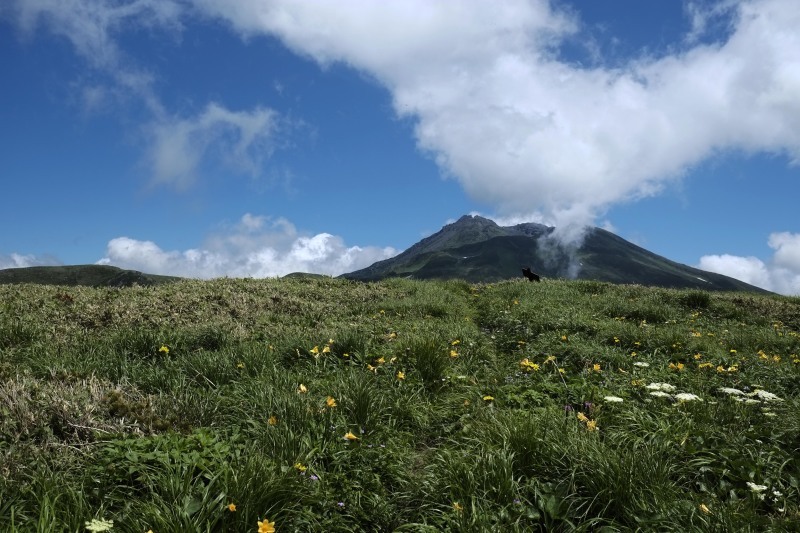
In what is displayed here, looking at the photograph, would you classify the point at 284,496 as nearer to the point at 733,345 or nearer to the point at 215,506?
the point at 215,506

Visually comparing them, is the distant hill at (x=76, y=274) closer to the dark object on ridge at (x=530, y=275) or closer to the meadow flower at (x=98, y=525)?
the dark object on ridge at (x=530, y=275)

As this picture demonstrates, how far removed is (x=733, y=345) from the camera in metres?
12.2

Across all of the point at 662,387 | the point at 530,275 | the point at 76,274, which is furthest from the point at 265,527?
the point at 76,274

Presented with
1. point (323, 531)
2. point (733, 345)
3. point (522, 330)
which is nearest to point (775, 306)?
point (733, 345)

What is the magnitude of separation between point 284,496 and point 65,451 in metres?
2.13

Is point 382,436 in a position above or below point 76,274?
below

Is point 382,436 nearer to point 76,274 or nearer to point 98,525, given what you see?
point 98,525

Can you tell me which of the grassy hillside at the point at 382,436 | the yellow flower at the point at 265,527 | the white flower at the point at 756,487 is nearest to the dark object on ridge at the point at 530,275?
the grassy hillside at the point at 382,436

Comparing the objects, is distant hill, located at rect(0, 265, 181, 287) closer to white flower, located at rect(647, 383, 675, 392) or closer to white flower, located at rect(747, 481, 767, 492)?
white flower, located at rect(647, 383, 675, 392)

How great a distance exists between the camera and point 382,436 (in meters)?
5.74

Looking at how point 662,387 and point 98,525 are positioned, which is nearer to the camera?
point 98,525

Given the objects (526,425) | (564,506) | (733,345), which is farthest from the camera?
(733,345)

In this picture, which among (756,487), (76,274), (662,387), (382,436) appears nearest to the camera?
(756,487)

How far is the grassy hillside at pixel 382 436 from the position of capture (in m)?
3.98
